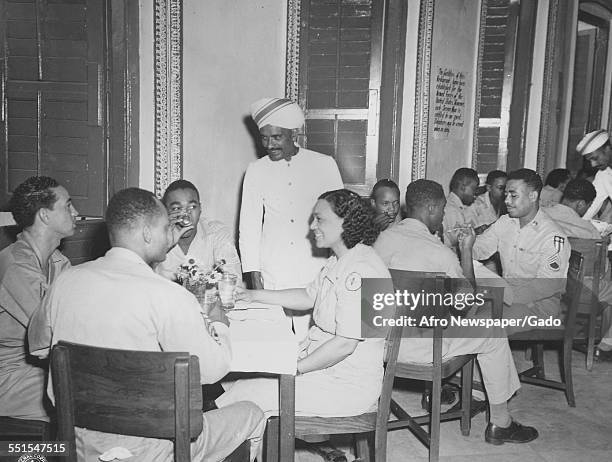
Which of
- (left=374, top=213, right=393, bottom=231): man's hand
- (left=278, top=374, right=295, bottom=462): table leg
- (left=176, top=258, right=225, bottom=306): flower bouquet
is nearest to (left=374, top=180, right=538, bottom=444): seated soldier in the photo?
(left=374, top=213, right=393, bottom=231): man's hand

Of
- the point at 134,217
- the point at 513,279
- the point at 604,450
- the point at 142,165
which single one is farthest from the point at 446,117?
the point at 134,217

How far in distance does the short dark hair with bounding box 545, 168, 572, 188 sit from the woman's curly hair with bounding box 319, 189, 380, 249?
4.13 meters

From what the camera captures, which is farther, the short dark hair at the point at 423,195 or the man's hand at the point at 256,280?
the man's hand at the point at 256,280

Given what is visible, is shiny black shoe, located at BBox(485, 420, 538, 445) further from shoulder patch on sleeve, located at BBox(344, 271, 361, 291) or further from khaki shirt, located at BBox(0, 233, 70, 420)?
khaki shirt, located at BBox(0, 233, 70, 420)

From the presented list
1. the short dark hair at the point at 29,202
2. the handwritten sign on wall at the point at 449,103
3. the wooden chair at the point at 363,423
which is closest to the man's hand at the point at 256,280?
the wooden chair at the point at 363,423

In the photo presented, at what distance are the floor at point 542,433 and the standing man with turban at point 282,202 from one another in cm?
114

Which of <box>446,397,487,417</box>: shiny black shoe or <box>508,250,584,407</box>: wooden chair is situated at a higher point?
<box>508,250,584,407</box>: wooden chair

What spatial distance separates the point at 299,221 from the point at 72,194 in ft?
5.29

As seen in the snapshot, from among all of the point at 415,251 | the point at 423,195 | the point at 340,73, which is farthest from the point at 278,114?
the point at 415,251

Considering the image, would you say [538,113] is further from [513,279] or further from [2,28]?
[2,28]

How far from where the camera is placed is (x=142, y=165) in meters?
4.50

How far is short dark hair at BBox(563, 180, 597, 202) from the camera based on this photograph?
4.98m

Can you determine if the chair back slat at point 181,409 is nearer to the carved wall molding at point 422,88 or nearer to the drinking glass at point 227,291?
the drinking glass at point 227,291

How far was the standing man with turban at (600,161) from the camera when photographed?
5.69m
